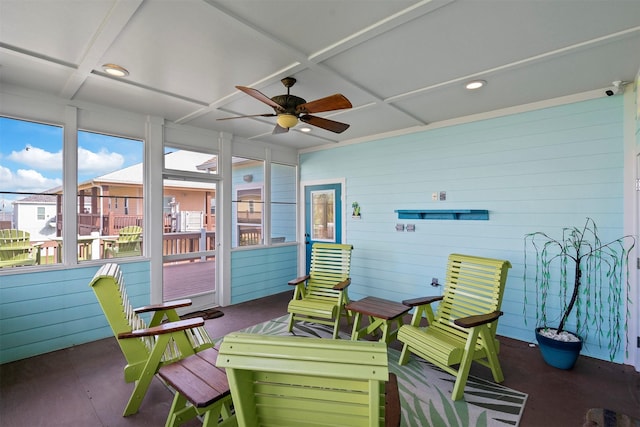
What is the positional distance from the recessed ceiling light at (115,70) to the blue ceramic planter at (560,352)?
186 inches

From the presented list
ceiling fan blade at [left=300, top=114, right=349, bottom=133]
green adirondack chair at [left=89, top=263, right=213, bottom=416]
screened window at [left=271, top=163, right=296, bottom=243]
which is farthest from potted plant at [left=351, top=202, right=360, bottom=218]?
green adirondack chair at [left=89, top=263, right=213, bottom=416]

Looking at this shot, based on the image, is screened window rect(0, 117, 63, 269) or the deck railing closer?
screened window rect(0, 117, 63, 269)

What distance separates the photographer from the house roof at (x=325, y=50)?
6.44 feet

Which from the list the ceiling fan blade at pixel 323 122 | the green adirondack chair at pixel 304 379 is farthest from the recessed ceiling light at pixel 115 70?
the green adirondack chair at pixel 304 379

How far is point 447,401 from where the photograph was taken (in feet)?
8.27

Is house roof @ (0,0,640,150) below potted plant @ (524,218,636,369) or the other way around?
the other way around

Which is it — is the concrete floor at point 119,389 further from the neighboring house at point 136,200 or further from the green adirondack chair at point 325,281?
the green adirondack chair at point 325,281

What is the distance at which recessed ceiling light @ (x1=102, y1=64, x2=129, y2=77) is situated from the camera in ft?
8.76

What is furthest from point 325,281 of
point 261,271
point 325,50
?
point 325,50

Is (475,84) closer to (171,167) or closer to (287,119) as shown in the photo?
(287,119)

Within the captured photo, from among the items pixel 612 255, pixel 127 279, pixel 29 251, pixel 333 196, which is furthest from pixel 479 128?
pixel 29 251

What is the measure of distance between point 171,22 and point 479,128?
358 centimetres

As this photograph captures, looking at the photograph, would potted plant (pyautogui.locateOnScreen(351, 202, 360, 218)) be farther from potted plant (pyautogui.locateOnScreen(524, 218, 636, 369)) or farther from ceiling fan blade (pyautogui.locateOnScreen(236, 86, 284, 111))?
ceiling fan blade (pyautogui.locateOnScreen(236, 86, 284, 111))

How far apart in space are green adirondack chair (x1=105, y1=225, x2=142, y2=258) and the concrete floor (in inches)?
43.1
